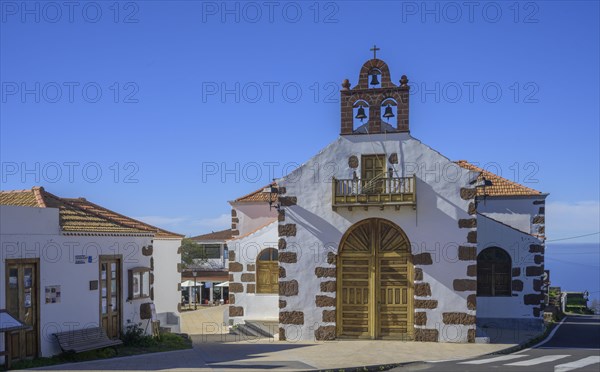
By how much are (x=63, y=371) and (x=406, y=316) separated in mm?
8710

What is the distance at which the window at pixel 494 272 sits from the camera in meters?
20.2

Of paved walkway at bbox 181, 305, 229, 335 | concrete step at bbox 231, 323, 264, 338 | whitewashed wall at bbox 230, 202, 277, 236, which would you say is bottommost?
paved walkway at bbox 181, 305, 229, 335

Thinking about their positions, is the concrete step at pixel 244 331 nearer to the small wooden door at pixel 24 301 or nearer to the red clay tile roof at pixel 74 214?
the red clay tile roof at pixel 74 214

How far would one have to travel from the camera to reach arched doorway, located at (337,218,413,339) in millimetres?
16891

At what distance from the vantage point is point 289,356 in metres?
14.4

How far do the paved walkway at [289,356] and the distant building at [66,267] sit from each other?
4.52 ft

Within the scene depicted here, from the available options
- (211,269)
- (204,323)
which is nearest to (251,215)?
(204,323)

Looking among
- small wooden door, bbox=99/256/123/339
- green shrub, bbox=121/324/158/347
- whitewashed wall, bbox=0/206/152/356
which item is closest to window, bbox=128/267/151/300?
small wooden door, bbox=99/256/123/339

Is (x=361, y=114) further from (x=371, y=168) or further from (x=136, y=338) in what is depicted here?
(x=136, y=338)

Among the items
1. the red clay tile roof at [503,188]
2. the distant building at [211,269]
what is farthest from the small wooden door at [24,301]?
the distant building at [211,269]

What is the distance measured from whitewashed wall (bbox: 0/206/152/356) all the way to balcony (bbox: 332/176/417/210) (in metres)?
5.96

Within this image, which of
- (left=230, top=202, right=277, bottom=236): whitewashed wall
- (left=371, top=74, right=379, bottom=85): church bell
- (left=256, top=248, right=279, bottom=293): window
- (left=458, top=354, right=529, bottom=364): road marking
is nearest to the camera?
(left=458, top=354, right=529, bottom=364): road marking

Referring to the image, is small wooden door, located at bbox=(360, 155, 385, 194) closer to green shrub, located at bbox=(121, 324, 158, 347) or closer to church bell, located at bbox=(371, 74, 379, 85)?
church bell, located at bbox=(371, 74, 379, 85)

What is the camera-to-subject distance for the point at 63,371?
Result: 12.3 metres
